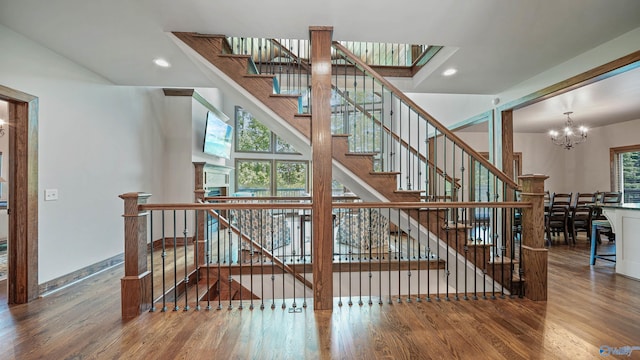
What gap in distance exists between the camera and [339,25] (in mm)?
2518

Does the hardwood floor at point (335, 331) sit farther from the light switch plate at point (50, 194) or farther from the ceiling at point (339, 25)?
the ceiling at point (339, 25)

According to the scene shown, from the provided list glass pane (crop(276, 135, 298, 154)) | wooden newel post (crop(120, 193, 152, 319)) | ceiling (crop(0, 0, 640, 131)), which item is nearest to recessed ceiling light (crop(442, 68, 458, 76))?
ceiling (crop(0, 0, 640, 131))

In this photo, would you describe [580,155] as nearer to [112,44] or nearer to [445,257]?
[445,257]

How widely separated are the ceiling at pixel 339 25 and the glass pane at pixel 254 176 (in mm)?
4623

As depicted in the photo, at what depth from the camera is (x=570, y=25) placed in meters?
2.51

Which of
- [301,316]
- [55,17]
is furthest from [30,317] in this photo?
[55,17]

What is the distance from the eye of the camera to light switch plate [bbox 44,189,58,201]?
113 inches

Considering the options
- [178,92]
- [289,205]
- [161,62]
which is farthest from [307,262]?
[178,92]

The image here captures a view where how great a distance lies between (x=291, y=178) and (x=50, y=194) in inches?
224

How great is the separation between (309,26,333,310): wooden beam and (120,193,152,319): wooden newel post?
143cm

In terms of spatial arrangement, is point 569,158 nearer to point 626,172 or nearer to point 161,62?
point 626,172

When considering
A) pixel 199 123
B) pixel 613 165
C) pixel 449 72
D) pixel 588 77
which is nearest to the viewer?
pixel 588 77

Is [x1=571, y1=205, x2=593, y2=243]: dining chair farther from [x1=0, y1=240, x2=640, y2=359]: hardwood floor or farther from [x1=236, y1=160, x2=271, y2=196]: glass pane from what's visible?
[x1=236, y1=160, x2=271, y2=196]: glass pane

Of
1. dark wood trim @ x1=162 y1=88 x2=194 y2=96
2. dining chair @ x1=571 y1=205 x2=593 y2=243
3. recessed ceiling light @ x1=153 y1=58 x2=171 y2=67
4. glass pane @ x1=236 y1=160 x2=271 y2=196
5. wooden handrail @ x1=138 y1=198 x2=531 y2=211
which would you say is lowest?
dining chair @ x1=571 y1=205 x2=593 y2=243
